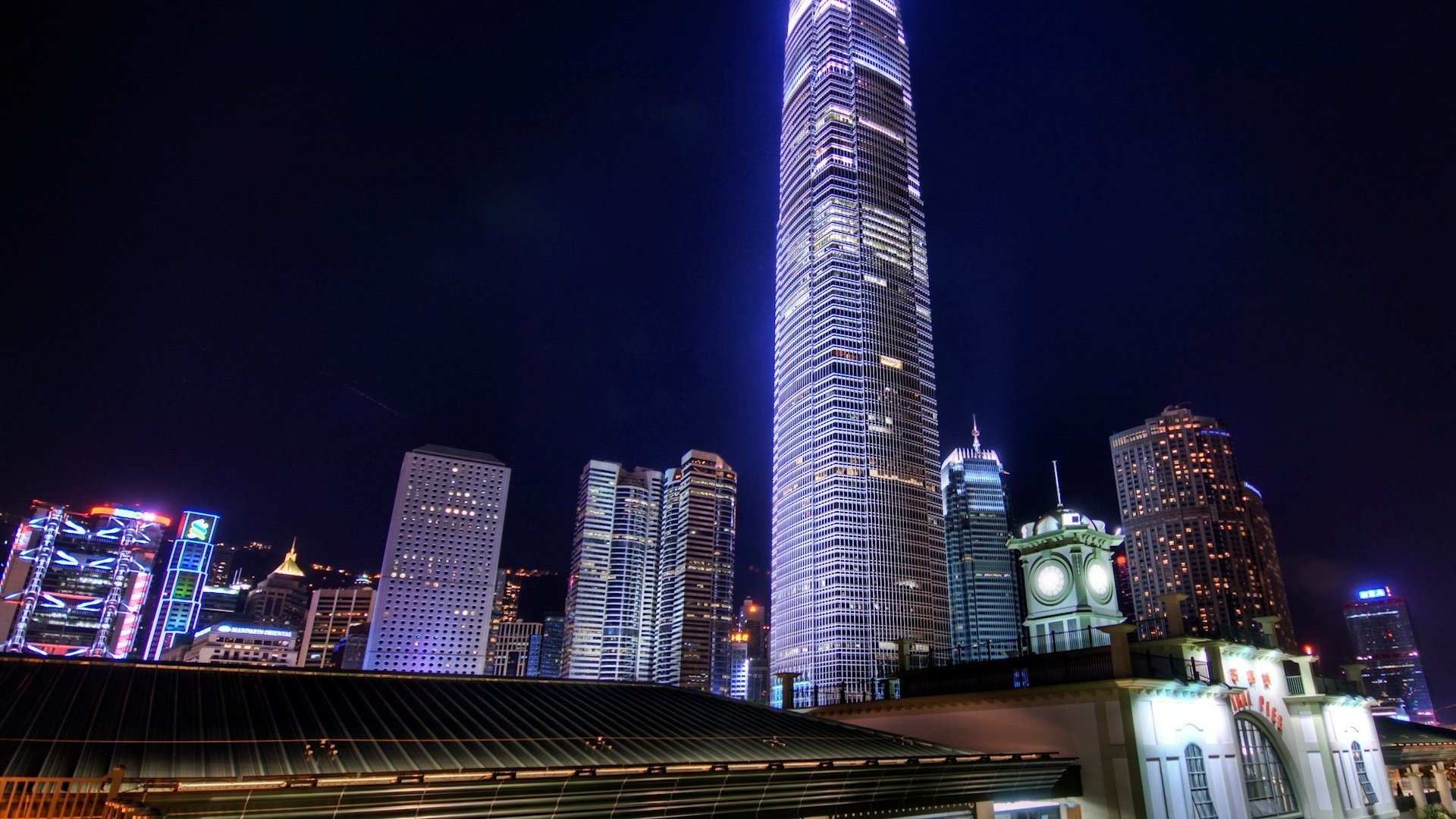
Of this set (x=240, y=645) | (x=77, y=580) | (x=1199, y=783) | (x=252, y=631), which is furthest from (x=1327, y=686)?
(x=240, y=645)

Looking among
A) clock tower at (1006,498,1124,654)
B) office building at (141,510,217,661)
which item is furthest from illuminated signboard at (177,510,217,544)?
clock tower at (1006,498,1124,654)

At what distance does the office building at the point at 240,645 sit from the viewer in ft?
572

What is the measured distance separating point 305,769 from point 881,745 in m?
14.8

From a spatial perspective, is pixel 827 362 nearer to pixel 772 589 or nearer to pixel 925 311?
pixel 925 311

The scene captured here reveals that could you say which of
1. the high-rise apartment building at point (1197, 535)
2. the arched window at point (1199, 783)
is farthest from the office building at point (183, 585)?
the high-rise apartment building at point (1197, 535)

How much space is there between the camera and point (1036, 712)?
23812mm

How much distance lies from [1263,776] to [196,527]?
21322 centimetres

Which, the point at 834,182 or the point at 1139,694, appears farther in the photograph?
the point at 834,182

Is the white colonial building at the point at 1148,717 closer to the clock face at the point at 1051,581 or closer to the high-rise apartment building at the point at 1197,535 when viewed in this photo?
the clock face at the point at 1051,581

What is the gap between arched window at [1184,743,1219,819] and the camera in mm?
23281

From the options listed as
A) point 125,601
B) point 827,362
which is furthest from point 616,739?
point 125,601

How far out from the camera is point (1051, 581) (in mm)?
29391

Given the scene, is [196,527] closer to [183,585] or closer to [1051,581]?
[183,585]

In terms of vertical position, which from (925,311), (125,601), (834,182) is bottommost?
(125,601)
